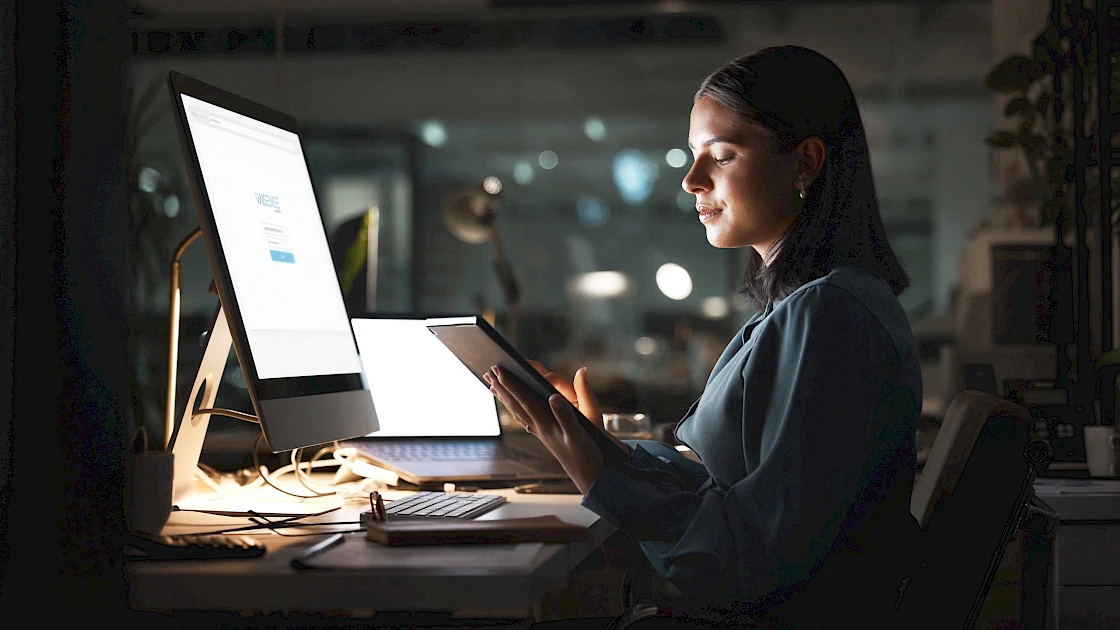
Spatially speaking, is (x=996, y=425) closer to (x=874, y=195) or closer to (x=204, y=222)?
(x=874, y=195)

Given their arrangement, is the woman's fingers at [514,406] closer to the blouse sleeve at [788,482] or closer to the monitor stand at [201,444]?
the blouse sleeve at [788,482]

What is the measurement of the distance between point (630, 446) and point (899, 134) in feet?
16.1

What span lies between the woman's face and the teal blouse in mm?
138

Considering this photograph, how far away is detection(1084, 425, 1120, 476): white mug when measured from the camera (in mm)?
1975

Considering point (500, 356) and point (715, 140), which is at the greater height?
point (715, 140)

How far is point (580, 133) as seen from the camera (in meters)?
5.98

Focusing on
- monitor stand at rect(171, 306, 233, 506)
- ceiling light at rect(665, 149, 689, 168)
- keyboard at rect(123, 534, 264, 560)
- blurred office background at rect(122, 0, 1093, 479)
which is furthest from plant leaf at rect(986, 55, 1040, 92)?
ceiling light at rect(665, 149, 689, 168)

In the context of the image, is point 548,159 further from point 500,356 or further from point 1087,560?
point 500,356

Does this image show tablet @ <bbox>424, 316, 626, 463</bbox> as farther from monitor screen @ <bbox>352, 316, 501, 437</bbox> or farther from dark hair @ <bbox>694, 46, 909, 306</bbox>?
monitor screen @ <bbox>352, 316, 501, 437</bbox>

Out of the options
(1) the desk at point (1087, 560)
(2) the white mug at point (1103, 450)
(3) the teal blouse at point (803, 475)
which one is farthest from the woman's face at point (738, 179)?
(2) the white mug at point (1103, 450)

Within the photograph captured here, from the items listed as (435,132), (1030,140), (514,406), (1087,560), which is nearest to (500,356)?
(514,406)

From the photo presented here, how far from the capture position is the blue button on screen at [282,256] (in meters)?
1.29

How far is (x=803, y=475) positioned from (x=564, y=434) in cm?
27

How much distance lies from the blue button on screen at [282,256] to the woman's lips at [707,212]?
577 millimetres
